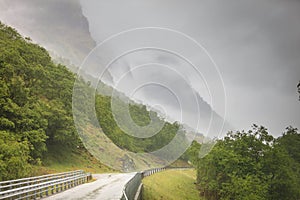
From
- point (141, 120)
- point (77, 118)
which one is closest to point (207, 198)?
point (77, 118)

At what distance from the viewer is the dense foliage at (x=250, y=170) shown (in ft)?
133

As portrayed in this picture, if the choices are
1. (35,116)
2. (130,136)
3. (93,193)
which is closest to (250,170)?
(93,193)

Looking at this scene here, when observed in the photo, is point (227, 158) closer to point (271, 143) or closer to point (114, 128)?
point (271, 143)

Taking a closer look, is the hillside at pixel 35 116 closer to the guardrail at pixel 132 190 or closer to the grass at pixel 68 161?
the grass at pixel 68 161

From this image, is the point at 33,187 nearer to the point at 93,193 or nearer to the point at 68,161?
the point at 93,193

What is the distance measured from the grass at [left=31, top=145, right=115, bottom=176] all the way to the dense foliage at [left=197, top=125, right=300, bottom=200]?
71.4ft

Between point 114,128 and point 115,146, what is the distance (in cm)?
444

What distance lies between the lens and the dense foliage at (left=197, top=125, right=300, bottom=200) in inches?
1601

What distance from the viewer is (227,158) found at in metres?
45.8

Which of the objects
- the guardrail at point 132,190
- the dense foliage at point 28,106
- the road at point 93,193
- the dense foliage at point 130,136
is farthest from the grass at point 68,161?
the guardrail at point 132,190

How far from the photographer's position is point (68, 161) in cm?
5469

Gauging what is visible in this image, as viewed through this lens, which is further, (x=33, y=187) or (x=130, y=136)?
(x=130, y=136)

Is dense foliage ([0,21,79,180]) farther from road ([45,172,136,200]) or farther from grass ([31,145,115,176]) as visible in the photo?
road ([45,172,136,200])

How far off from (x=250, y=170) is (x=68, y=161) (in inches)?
1141
